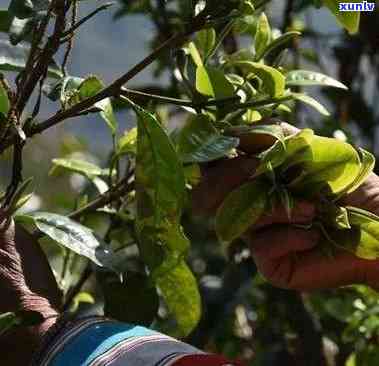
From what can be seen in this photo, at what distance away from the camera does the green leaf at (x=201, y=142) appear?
109 centimetres

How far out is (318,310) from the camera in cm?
212

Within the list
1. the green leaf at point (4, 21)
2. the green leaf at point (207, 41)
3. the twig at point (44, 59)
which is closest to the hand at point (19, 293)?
the twig at point (44, 59)

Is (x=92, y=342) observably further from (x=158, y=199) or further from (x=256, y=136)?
(x=256, y=136)

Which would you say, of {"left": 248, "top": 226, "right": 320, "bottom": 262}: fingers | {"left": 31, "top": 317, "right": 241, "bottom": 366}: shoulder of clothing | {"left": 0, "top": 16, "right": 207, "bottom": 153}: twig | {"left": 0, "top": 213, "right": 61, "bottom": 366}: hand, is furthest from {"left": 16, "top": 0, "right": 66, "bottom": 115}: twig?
{"left": 248, "top": 226, "right": 320, "bottom": 262}: fingers

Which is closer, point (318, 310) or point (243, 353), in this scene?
point (318, 310)

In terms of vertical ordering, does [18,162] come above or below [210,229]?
above

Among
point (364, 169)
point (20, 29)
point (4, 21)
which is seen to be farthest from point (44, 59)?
point (364, 169)

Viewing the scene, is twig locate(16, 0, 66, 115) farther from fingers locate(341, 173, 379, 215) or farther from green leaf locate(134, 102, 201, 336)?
fingers locate(341, 173, 379, 215)

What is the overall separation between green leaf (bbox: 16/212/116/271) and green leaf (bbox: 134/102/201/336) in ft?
0.17

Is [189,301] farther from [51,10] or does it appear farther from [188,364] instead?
[51,10]

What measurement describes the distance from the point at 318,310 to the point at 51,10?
1.28 m

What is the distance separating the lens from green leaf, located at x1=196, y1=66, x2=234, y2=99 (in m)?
1.14

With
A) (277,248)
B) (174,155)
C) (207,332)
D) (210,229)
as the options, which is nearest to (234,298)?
(207,332)

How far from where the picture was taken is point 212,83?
1.15 m
